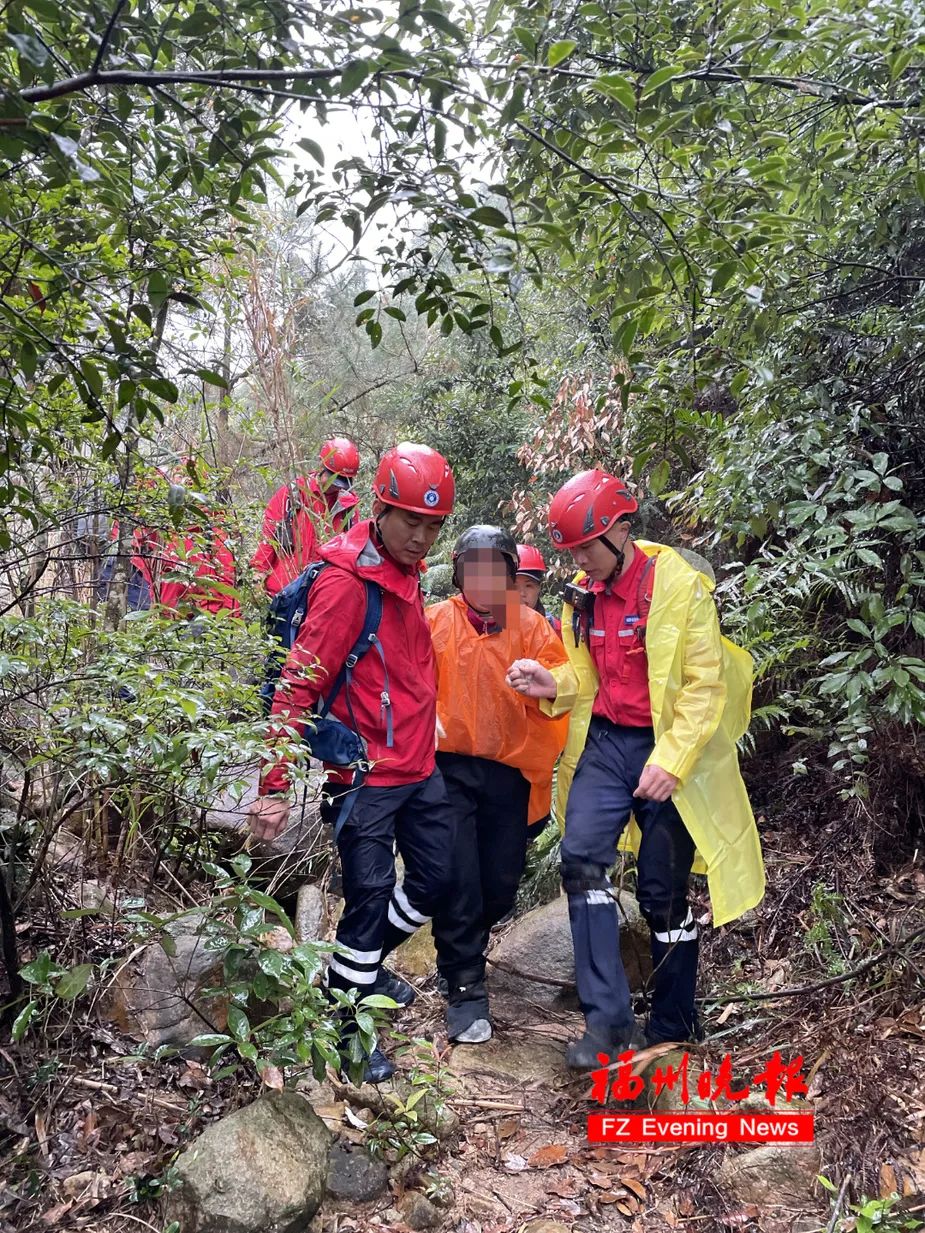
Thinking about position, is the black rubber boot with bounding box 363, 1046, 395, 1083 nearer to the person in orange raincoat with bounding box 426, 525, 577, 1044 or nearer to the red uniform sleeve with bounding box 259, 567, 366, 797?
the person in orange raincoat with bounding box 426, 525, 577, 1044

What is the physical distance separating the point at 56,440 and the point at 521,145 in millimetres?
1597

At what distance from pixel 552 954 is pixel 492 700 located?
128cm

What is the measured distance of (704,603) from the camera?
3.34m

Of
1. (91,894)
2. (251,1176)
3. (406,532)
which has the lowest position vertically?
(251,1176)

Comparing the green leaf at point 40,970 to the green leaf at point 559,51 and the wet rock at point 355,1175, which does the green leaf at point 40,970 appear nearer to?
the wet rock at point 355,1175

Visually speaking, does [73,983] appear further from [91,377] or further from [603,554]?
[603,554]

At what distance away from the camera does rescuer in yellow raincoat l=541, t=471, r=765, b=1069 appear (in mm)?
3219

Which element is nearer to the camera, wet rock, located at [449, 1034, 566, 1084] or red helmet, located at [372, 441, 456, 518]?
red helmet, located at [372, 441, 456, 518]

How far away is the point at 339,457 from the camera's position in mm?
4887

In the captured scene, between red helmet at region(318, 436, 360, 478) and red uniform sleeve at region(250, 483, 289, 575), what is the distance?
0.94ft

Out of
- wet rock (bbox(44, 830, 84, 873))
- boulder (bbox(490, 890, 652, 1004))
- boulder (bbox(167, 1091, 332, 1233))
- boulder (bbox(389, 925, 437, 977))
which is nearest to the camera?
boulder (bbox(167, 1091, 332, 1233))

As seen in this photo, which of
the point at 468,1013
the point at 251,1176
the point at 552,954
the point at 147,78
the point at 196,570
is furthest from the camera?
the point at 552,954

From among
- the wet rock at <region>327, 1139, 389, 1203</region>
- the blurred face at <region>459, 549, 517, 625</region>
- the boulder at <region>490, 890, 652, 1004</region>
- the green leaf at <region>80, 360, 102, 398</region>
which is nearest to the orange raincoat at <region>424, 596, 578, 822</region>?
the blurred face at <region>459, 549, 517, 625</region>

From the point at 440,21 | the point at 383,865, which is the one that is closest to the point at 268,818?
the point at 383,865
